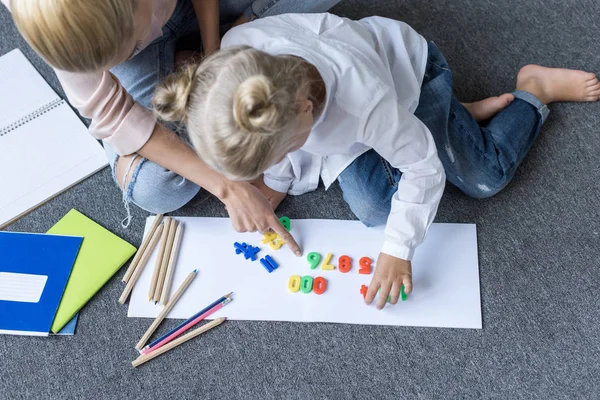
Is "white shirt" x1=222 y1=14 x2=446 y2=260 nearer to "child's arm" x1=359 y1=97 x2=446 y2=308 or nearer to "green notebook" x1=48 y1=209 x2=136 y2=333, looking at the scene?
"child's arm" x1=359 y1=97 x2=446 y2=308

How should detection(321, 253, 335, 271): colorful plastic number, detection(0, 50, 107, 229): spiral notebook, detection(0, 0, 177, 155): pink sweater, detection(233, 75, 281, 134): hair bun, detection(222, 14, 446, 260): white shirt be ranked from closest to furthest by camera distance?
detection(233, 75, 281, 134): hair bun < detection(222, 14, 446, 260): white shirt < detection(0, 0, 177, 155): pink sweater < detection(321, 253, 335, 271): colorful plastic number < detection(0, 50, 107, 229): spiral notebook

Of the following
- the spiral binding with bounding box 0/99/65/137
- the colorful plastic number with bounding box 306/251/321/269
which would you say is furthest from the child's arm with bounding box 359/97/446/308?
the spiral binding with bounding box 0/99/65/137

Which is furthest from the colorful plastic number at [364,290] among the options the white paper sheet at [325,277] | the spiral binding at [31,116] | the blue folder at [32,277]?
the spiral binding at [31,116]

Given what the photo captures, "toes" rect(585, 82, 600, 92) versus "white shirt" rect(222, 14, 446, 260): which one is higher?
"white shirt" rect(222, 14, 446, 260)

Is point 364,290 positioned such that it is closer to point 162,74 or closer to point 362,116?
point 362,116

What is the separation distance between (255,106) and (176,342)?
1.58ft

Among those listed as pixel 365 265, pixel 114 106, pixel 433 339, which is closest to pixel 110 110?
pixel 114 106

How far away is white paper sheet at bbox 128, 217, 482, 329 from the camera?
35.4 inches

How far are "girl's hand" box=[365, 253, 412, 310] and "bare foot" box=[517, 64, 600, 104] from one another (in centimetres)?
42

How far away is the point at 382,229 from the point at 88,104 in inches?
19.4

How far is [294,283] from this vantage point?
0.93 metres

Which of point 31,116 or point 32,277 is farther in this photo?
point 31,116

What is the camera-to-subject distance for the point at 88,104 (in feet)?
2.73

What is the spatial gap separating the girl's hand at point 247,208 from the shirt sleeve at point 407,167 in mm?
184
